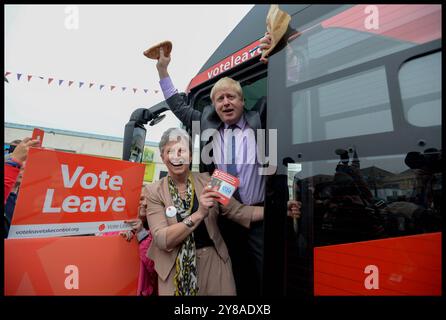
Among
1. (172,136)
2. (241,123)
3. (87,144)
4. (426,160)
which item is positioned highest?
(87,144)

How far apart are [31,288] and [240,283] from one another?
50.7 inches

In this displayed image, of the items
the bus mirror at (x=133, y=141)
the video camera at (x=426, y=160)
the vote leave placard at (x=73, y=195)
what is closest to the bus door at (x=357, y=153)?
the video camera at (x=426, y=160)

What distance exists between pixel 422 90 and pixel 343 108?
311mm

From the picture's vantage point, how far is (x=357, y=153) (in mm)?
1167

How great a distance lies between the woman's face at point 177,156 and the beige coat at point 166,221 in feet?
0.40

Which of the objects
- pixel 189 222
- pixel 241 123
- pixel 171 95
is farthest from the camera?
pixel 171 95

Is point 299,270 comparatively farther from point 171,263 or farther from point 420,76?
point 420,76

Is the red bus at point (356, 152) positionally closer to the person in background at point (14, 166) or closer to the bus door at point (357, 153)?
the bus door at point (357, 153)

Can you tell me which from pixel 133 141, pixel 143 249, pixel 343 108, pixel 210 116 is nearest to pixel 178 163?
pixel 210 116

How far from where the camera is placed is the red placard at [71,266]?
1503mm

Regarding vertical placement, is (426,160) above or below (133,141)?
below

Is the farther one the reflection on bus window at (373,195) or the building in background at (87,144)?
the building in background at (87,144)

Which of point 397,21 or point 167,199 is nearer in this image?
point 397,21

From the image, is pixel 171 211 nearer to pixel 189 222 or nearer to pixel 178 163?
pixel 189 222
